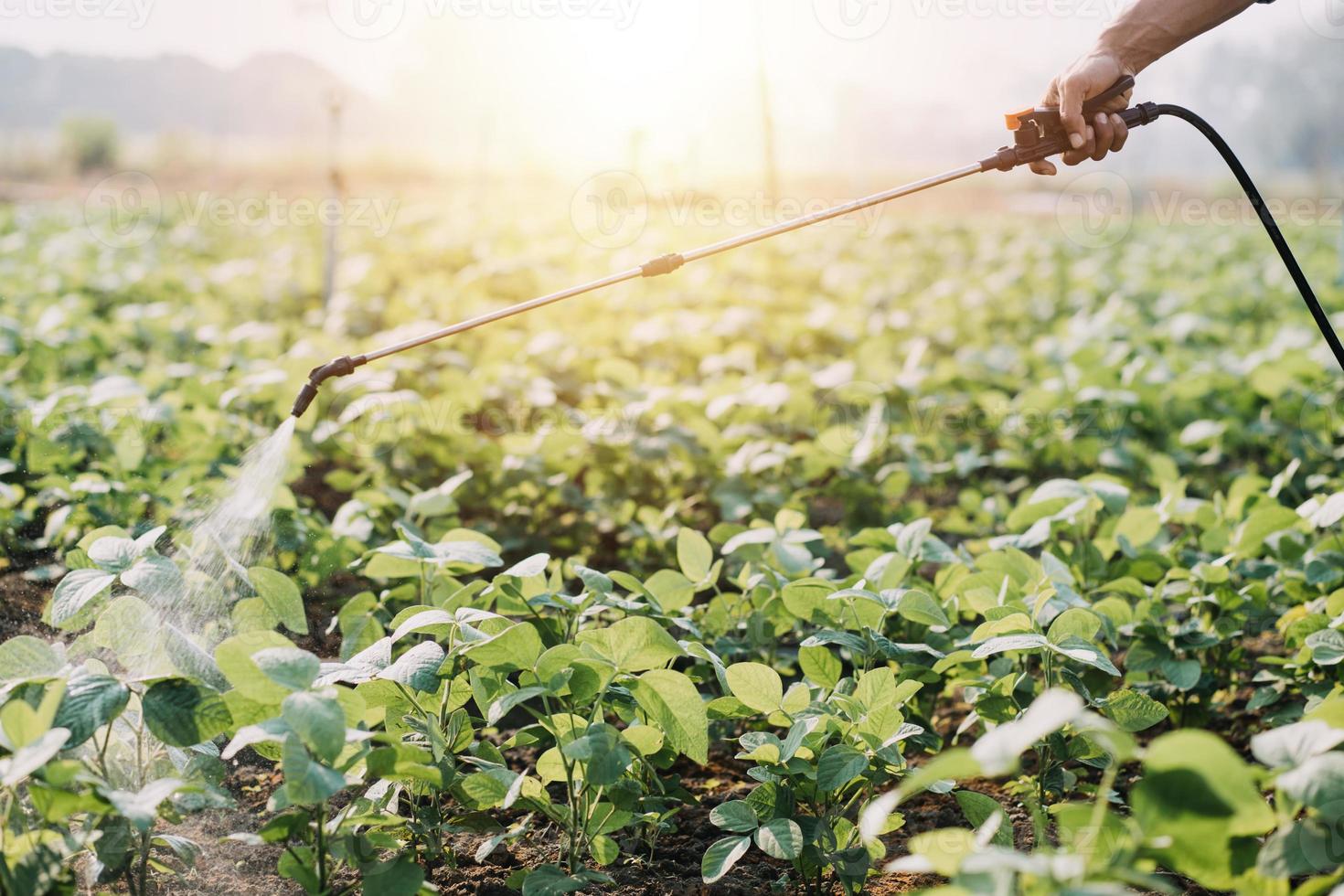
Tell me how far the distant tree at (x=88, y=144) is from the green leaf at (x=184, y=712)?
26.5m

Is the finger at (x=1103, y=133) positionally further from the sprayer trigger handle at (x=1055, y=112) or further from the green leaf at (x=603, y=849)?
the green leaf at (x=603, y=849)

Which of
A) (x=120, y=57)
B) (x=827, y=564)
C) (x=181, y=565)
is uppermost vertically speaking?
(x=120, y=57)

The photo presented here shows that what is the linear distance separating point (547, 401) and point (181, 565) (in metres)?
1.34

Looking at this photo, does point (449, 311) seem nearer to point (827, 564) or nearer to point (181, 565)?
point (827, 564)

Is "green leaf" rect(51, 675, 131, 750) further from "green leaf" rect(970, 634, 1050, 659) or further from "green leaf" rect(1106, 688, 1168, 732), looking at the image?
"green leaf" rect(1106, 688, 1168, 732)

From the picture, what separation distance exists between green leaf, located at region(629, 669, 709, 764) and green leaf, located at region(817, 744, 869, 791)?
0.49 feet

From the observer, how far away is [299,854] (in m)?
1.38

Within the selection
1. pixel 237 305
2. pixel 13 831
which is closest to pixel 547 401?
pixel 13 831

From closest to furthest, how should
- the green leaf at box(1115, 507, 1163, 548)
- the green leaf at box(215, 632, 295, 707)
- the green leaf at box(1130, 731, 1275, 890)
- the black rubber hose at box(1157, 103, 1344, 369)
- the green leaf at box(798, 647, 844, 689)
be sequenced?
1. the green leaf at box(1130, 731, 1275, 890)
2. the green leaf at box(215, 632, 295, 707)
3. the green leaf at box(798, 647, 844, 689)
4. the black rubber hose at box(1157, 103, 1344, 369)
5. the green leaf at box(1115, 507, 1163, 548)

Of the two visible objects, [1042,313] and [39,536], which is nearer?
[39,536]

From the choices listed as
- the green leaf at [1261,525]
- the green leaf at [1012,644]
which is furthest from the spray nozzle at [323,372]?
the green leaf at [1261,525]

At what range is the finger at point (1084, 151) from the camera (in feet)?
6.83

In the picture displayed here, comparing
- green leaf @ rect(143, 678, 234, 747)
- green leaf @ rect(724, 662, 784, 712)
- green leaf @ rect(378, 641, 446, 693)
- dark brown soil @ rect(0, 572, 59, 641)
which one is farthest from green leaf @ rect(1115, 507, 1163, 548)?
dark brown soil @ rect(0, 572, 59, 641)

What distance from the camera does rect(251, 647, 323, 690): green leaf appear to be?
1.21 m
